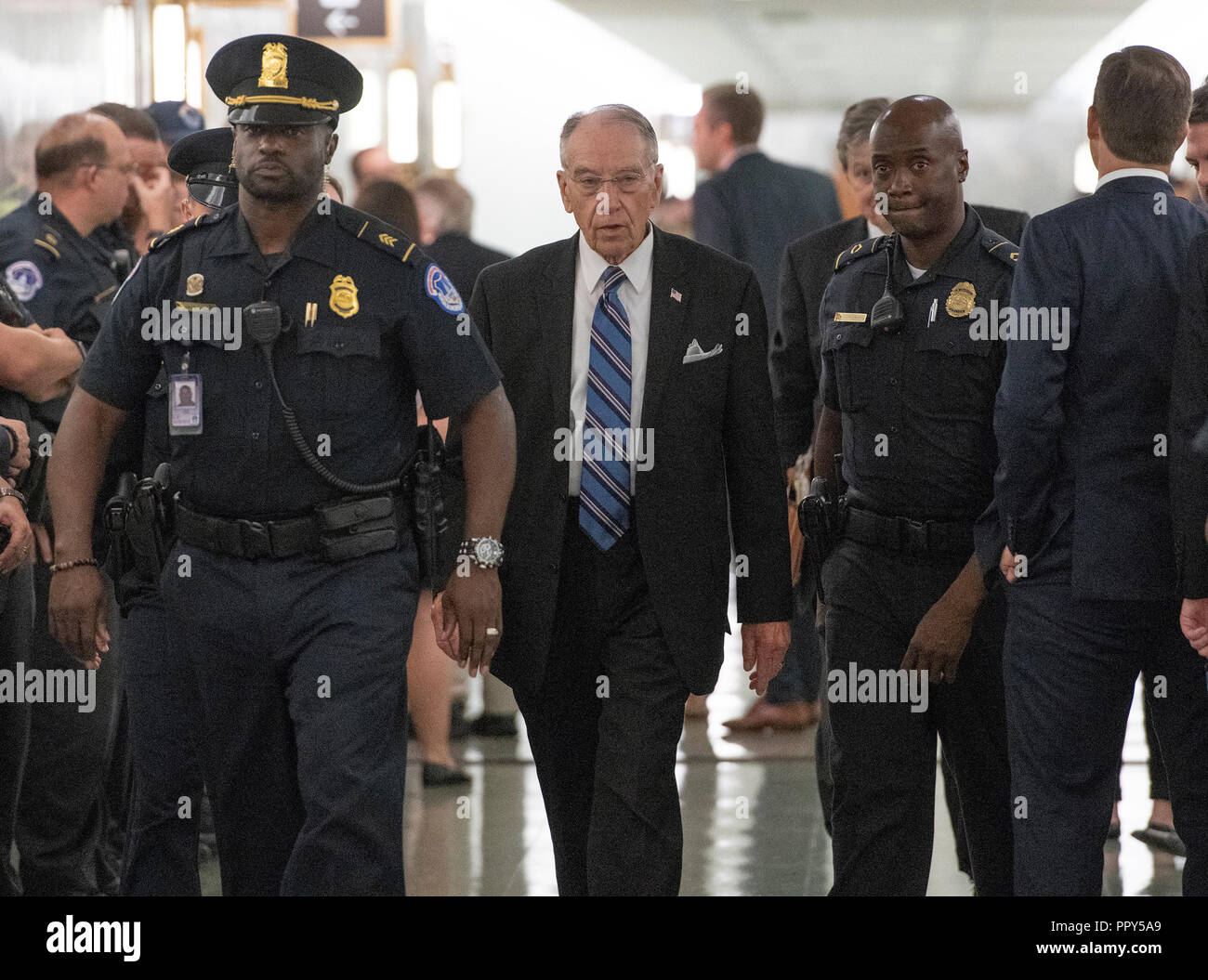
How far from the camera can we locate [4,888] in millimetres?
3709

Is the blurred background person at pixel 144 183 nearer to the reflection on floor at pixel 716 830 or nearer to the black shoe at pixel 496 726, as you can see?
the reflection on floor at pixel 716 830

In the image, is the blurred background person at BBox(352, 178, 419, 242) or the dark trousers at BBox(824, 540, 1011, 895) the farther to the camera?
the blurred background person at BBox(352, 178, 419, 242)

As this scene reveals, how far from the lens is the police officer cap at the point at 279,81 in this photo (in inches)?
116

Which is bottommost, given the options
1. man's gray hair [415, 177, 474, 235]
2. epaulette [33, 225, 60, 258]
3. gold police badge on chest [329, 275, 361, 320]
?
gold police badge on chest [329, 275, 361, 320]

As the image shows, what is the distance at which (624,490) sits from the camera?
3.25 m

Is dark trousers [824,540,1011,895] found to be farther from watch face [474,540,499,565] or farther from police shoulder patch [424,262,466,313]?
police shoulder patch [424,262,466,313]

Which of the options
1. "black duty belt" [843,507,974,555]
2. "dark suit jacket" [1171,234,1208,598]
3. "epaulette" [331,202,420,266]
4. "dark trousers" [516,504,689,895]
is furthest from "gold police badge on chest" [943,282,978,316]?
"epaulette" [331,202,420,266]

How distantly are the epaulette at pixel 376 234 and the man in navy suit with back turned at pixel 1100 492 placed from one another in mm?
1061

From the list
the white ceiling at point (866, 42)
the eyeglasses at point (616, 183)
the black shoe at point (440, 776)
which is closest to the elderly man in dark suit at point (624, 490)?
the eyeglasses at point (616, 183)

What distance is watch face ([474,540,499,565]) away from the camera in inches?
119

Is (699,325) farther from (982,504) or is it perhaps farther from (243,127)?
(243,127)

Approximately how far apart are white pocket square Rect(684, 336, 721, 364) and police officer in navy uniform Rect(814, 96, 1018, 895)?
0.28 metres

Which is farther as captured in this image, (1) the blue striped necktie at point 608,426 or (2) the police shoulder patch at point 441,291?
Result: (1) the blue striped necktie at point 608,426
